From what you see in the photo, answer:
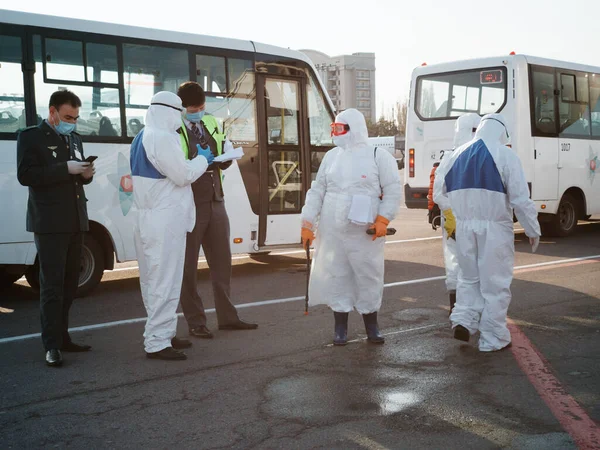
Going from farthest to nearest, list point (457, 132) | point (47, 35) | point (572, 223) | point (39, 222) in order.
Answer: point (572, 223) → point (47, 35) → point (457, 132) → point (39, 222)

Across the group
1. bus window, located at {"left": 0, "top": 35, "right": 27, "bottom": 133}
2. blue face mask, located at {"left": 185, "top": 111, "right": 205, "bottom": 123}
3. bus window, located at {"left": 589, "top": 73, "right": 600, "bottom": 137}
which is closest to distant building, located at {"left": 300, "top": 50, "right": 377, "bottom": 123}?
bus window, located at {"left": 589, "top": 73, "right": 600, "bottom": 137}

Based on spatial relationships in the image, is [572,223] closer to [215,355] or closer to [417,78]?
[417,78]

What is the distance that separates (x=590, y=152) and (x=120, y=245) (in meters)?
10.2

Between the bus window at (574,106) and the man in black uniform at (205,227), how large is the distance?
9943 mm

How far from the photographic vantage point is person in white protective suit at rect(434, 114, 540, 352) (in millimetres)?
6160

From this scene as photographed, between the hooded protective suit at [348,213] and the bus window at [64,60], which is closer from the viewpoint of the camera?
the hooded protective suit at [348,213]

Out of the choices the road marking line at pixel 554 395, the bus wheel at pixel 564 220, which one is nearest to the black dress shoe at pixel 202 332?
the road marking line at pixel 554 395

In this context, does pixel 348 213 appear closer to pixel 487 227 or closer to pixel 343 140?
pixel 343 140

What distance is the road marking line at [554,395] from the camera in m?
4.26

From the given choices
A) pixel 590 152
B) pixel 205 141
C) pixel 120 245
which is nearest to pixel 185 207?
pixel 205 141

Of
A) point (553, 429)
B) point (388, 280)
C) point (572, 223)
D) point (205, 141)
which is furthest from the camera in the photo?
point (572, 223)

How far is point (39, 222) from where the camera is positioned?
5.96m

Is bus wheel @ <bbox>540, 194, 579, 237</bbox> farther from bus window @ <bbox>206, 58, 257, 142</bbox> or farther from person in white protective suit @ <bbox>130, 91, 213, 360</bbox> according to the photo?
person in white protective suit @ <bbox>130, 91, 213, 360</bbox>

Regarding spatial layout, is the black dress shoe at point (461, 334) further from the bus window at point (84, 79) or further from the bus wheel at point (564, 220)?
the bus wheel at point (564, 220)
